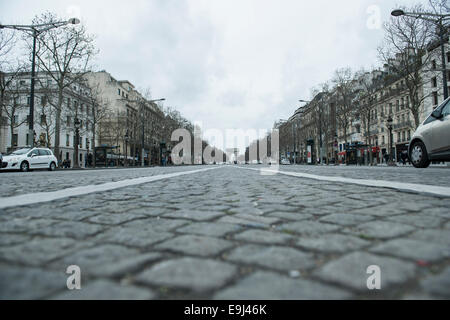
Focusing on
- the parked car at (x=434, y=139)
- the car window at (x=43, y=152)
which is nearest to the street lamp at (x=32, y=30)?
the car window at (x=43, y=152)

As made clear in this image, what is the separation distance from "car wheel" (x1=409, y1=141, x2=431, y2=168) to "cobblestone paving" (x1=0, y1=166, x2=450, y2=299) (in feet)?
25.8

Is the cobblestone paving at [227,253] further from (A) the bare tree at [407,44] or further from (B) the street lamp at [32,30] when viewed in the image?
(A) the bare tree at [407,44]

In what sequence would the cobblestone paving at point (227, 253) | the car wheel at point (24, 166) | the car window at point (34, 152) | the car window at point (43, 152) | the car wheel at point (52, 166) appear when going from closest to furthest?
the cobblestone paving at point (227, 253)
the car wheel at point (24, 166)
the car window at point (34, 152)
the car window at point (43, 152)
the car wheel at point (52, 166)

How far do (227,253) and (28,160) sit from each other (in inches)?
847

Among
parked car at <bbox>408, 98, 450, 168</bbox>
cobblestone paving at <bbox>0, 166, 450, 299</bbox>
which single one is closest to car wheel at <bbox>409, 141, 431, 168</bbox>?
parked car at <bbox>408, 98, 450, 168</bbox>

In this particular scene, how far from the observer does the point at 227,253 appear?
1.43m

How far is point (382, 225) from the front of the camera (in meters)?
1.98

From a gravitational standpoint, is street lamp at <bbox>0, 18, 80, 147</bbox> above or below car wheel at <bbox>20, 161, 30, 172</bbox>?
above

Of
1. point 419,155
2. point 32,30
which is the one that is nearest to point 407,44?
point 419,155

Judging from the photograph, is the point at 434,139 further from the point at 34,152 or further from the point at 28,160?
the point at 34,152

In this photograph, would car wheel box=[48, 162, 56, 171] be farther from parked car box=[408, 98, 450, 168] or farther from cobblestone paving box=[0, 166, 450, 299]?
parked car box=[408, 98, 450, 168]

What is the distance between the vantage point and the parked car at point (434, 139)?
7727 millimetres

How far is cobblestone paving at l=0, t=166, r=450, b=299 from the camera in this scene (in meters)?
1.07
